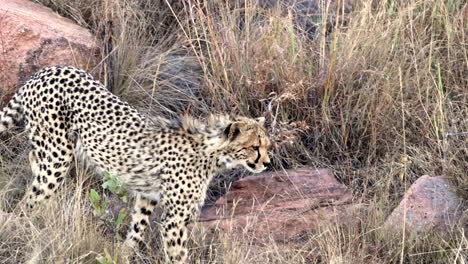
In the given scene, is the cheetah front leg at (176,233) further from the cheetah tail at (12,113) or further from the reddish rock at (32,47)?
the reddish rock at (32,47)

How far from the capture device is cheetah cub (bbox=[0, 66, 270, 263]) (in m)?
5.23

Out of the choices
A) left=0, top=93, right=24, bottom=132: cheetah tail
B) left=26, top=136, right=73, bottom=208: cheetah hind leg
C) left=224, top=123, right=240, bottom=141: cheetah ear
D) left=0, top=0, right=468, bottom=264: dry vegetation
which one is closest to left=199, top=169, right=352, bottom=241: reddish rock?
left=0, top=0, right=468, bottom=264: dry vegetation

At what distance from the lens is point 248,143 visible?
5.19 metres

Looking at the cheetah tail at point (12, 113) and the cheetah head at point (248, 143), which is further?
the cheetah tail at point (12, 113)

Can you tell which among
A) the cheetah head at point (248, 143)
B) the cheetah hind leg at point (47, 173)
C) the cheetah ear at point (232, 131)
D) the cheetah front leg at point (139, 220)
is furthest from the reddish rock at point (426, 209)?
the cheetah hind leg at point (47, 173)

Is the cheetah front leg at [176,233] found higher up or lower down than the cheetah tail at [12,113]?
lower down

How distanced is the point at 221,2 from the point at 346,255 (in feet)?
7.16

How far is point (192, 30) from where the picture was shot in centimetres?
681

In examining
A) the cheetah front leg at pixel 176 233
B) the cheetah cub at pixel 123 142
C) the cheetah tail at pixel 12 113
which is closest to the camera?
the cheetah front leg at pixel 176 233

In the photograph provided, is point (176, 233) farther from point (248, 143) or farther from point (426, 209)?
point (426, 209)

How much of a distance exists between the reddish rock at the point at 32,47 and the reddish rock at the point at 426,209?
7.07 ft

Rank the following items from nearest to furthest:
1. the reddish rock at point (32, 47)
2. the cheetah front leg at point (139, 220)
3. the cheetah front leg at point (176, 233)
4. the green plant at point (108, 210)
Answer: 1. the green plant at point (108, 210)
2. the cheetah front leg at point (176, 233)
3. the cheetah front leg at point (139, 220)
4. the reddish rock at point (32, 47)

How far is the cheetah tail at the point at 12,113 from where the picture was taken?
5.47m

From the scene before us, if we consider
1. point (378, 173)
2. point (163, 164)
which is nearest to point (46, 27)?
point (163, 164)
